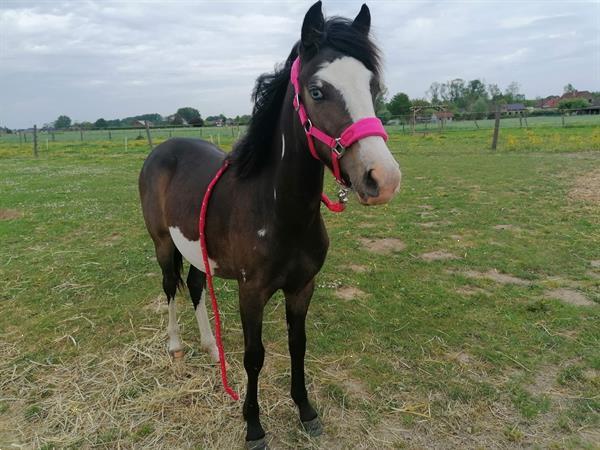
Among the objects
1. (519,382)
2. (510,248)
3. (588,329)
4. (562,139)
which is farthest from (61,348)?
(562,139)

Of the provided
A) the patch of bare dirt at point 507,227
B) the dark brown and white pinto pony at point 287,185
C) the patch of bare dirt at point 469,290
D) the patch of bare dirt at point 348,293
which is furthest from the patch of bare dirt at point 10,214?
the patch of bare dirt at point 507,227

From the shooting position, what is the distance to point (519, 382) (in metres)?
3.09

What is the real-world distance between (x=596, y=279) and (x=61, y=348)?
5.66 meters

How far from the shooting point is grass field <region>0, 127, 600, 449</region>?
2.74 meters

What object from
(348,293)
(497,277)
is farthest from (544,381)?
(348,293)

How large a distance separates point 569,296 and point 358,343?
8.02 feet

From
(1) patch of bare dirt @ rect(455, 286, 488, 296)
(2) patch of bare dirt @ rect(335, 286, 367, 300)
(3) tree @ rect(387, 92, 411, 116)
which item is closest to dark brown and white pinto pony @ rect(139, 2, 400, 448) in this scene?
(2) patch of bare dirt @ rect(335, 286, 367, 300)

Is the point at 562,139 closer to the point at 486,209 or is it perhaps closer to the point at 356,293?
the point at 486,209

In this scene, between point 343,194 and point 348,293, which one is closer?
point 343,194

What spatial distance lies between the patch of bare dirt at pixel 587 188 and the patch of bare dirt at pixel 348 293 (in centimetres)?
606

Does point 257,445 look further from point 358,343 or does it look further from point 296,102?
point 296,102

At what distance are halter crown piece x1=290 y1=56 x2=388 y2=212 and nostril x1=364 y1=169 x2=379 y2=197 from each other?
164 mm

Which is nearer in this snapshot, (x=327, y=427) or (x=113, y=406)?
(x=327, y=427)

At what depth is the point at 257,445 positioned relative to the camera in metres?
2.58
